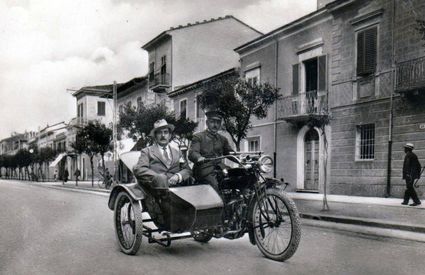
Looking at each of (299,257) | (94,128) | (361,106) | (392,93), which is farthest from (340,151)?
(94,128)

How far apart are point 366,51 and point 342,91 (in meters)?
1.65

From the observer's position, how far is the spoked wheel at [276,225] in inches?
187

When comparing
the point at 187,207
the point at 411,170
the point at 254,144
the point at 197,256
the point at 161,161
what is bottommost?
the point at 197,256

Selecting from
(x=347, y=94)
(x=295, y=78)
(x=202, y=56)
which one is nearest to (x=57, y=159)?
(x=202, y=56)

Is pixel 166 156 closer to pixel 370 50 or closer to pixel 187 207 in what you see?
pixel 187 207

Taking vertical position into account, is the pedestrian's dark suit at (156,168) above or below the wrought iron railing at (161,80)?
below

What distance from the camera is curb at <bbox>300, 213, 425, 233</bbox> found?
311 inches

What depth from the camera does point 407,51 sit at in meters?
14.0

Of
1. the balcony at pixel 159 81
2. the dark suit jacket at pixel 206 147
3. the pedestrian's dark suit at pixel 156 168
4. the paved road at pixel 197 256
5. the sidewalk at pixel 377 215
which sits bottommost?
the sidewalk at pixel 377 215

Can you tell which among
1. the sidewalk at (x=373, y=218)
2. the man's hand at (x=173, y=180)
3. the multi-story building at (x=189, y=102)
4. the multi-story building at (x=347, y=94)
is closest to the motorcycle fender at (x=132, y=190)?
the man's hand at (x=173, y=180)

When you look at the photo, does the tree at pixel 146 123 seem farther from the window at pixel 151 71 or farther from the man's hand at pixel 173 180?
the man's hand at pixel 173 180

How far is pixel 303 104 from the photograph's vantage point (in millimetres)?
18094

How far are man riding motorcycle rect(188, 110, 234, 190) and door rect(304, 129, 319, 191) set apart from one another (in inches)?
503

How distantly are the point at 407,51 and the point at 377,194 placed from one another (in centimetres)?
453
